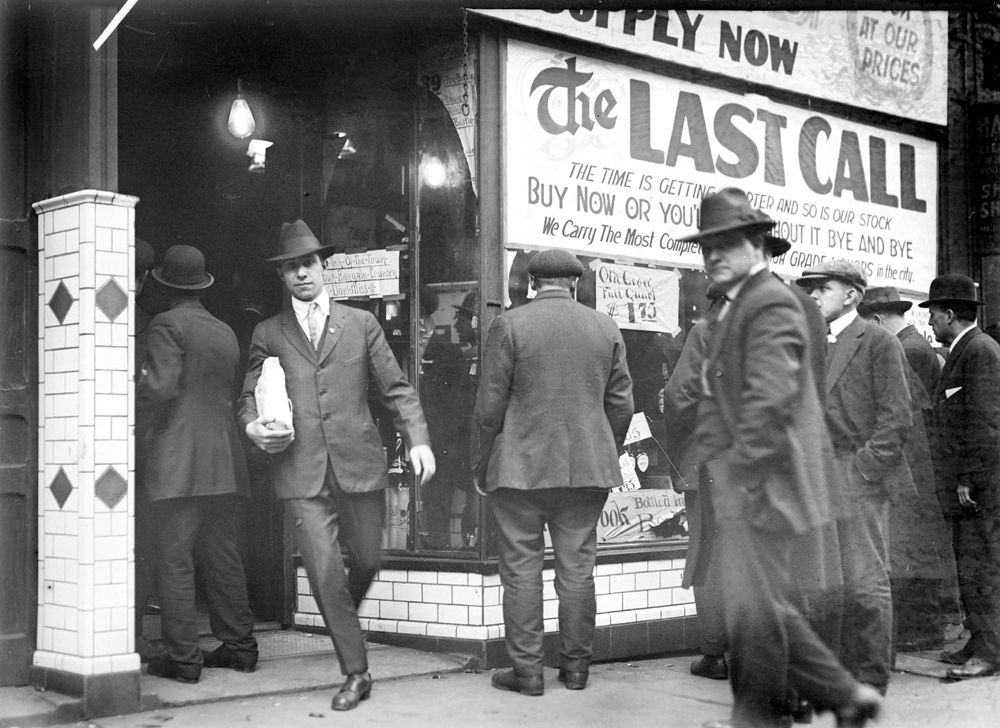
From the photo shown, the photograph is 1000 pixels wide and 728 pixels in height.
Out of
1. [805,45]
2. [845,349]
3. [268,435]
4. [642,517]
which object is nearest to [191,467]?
[268,435]

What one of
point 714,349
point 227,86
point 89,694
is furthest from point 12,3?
point 714,349

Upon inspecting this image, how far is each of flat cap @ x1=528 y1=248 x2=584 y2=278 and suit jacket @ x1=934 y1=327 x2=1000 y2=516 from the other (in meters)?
2.64

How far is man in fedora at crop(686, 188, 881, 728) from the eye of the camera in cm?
462

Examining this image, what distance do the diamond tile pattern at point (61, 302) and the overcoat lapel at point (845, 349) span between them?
3.76 m

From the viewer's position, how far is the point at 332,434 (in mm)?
6000

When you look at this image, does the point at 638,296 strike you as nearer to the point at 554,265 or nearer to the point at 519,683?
the point at 554,265

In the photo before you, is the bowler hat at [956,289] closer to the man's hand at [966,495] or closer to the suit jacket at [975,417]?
the suit jacket at [975,417]

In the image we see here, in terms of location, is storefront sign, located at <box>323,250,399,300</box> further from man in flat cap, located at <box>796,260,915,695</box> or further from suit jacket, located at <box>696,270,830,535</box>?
suit jacket, located at <box>696,270,830,535</box>

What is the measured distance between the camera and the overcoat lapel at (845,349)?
21.2 feet

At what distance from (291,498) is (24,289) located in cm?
159

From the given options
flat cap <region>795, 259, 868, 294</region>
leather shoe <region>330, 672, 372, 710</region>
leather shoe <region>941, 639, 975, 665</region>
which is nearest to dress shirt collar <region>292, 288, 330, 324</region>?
leather shoe <region>330, 672, 372, 710</region>

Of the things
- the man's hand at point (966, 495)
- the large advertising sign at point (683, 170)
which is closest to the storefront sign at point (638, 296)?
the large advertising sign at point (683, 170)

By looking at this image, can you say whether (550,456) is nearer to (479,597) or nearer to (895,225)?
(479,597)

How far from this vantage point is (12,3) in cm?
578
